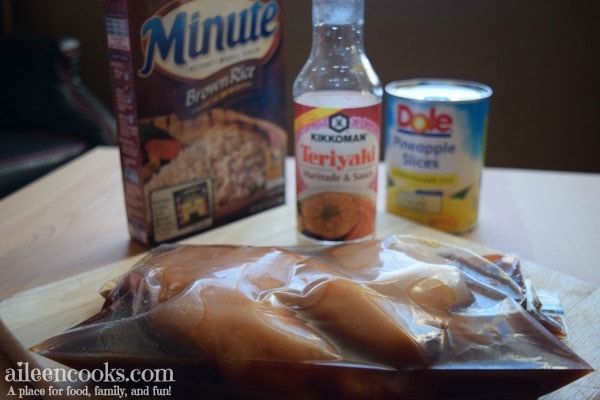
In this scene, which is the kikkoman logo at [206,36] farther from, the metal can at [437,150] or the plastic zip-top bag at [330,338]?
the plastic zip-top bag at [330,338]

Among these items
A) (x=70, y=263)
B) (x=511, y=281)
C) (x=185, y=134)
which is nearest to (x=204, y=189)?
(x=185, y=134)

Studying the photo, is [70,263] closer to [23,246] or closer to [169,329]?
[23,246]

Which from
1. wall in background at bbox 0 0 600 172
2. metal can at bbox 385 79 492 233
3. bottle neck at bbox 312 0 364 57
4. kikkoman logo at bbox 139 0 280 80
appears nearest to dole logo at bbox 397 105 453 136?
metal can at bbox 385 79 492 233

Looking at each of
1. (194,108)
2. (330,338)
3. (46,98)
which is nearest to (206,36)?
(194,108)

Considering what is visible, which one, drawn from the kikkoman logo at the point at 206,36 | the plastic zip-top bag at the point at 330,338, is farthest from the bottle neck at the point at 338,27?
the plastic zip-top bag at the point at 330,338

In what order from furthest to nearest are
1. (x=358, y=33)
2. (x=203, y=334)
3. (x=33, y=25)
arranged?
1. (x=33, y=25)
2. (x=358, y=33)
3. (x=203, y=334)

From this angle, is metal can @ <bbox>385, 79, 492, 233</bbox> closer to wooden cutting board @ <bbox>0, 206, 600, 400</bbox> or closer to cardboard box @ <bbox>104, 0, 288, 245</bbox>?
wooden cutting board @ <bbox>0, 206, 600, 400</bbox>
